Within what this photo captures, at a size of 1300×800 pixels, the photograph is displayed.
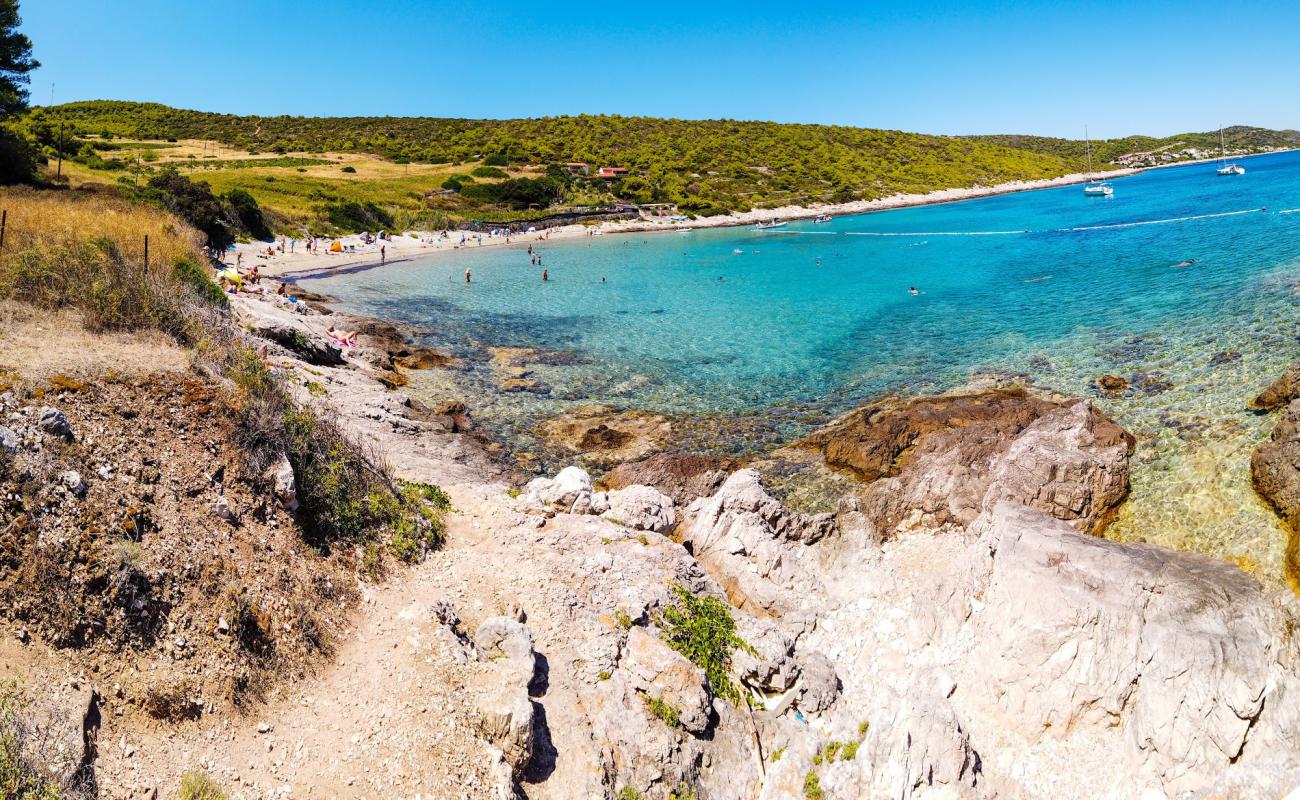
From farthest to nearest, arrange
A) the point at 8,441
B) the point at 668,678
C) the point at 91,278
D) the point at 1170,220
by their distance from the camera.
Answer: the point at 1170,220, the point at 91,278, the point at 668,678, the point at 8,441

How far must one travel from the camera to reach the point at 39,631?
22.3 feet

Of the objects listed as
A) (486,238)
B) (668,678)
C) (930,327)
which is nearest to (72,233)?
(668,678)

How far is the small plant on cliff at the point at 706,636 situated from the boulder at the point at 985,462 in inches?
213

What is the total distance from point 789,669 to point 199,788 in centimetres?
802

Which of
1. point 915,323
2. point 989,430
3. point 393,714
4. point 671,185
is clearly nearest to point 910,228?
point 671,185

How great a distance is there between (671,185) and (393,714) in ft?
389

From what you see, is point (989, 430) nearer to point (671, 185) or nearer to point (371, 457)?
point (371, 457)

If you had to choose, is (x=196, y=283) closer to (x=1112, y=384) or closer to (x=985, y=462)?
(x=985, y=462)

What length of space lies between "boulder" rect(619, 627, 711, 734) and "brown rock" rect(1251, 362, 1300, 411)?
1739 cm

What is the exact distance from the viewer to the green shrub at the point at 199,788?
251 inches

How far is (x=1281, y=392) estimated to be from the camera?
16.7m

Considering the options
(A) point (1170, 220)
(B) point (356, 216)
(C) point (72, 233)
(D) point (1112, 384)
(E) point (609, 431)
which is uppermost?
(B) point (356, 216)

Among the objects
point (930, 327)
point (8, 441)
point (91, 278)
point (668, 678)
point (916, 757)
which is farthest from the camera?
point (930, 327)

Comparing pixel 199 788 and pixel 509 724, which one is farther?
pixel 509 724
